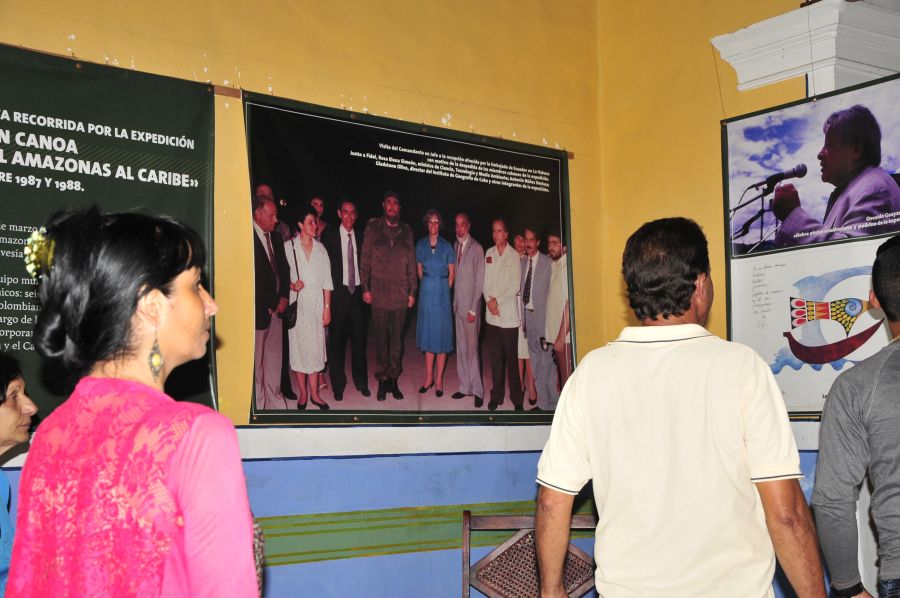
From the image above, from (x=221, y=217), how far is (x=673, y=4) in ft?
7.96

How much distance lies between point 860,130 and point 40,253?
3188 millimetres

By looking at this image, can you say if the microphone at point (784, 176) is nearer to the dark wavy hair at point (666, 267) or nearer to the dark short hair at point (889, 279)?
the dark short hair at point (889, 279)

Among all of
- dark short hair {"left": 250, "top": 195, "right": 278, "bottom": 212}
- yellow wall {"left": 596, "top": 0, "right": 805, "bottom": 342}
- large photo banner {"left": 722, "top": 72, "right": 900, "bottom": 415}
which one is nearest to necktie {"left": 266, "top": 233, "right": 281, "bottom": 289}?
dark short hair {"left": 250, "top": 195, "right": 278, "bottom": 212}

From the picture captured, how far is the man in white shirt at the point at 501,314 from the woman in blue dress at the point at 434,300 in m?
0.22

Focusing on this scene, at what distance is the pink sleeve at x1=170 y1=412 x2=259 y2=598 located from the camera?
1.19 m

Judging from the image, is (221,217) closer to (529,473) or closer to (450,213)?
(450,213)

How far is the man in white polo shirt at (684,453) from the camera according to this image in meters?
1.83

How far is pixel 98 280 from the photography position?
1.28 metres

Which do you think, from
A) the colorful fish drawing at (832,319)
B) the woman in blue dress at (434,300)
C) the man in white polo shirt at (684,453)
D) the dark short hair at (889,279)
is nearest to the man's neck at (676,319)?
the man in white polo shirt at (684,453)

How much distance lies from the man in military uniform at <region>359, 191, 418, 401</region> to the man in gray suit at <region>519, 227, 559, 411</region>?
0.63 metres

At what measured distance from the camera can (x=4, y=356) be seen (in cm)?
273

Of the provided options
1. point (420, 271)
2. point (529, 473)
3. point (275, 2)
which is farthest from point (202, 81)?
point (529, 473)

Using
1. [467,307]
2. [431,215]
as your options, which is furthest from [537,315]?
[431,215]

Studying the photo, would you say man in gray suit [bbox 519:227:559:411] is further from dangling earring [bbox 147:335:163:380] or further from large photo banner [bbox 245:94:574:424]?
dangling earring [bbox 147:335:163:380]
